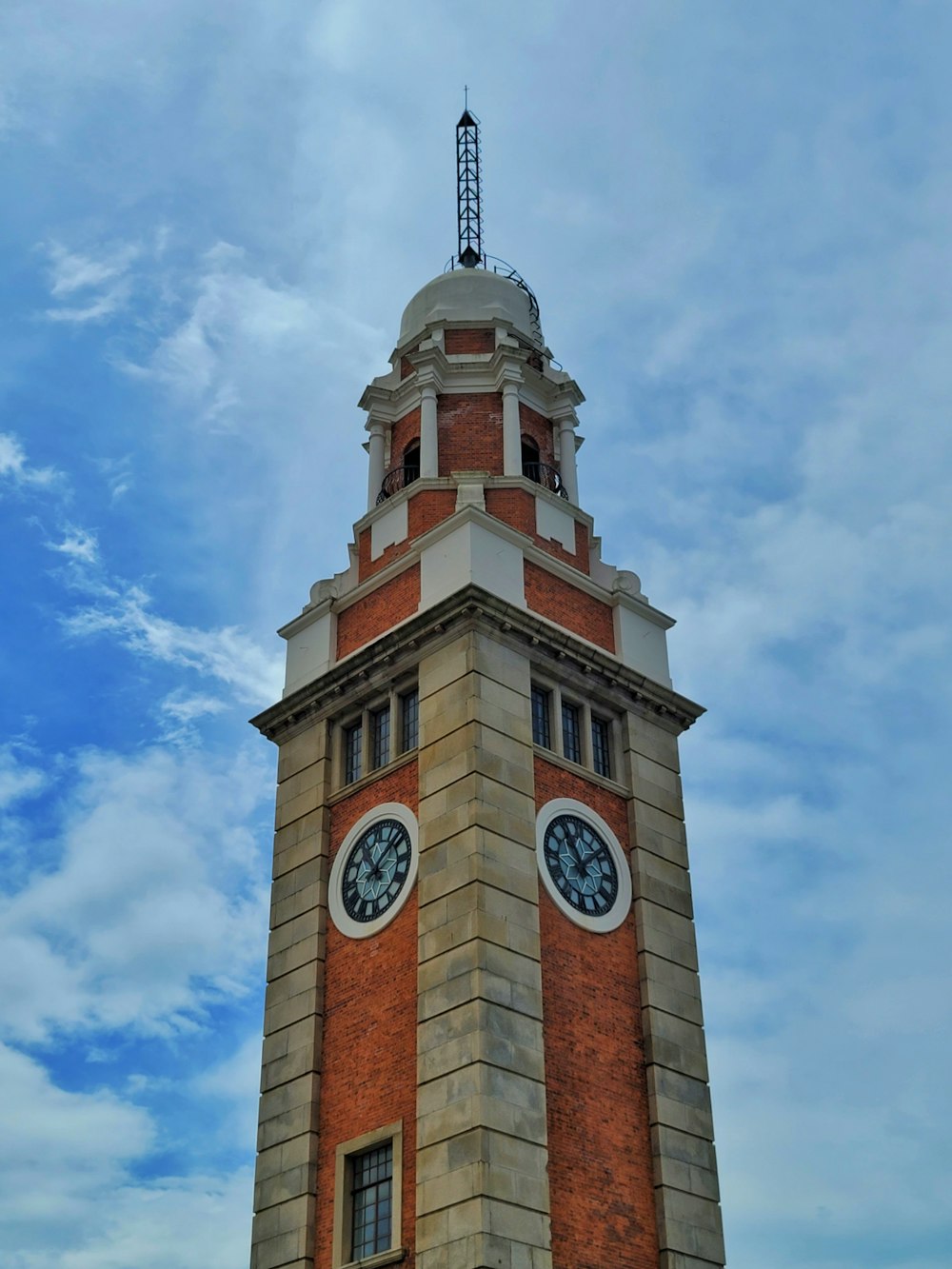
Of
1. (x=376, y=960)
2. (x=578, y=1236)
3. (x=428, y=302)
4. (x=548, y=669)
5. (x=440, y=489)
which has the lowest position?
(x=578, y=1236)

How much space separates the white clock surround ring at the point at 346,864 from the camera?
→ 110 ft

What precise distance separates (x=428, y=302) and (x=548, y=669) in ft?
48.3

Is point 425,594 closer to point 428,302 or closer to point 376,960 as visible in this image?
point 376,960

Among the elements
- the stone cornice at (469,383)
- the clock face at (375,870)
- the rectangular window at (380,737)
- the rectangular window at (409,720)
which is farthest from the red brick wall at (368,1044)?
the stone cornice at (469,383)

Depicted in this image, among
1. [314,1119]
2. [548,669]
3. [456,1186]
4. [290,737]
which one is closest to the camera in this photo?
[456,1186]

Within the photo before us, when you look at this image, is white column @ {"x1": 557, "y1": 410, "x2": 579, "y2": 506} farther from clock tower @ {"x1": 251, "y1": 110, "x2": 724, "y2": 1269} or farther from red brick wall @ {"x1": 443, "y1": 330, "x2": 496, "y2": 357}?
red brick wall @ {"x1": 443, "y1": 330, "x2": 496, "y2": 357}

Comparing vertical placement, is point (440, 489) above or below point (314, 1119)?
above

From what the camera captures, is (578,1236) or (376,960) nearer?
(578,1236)

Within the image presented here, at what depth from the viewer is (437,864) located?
107 feet

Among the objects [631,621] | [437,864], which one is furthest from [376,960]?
[631,621]

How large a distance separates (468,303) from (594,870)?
60.0 ft

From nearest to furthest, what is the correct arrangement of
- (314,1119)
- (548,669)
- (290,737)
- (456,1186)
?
(456,1186)
(314,1119)
(548,669)
(290,737)

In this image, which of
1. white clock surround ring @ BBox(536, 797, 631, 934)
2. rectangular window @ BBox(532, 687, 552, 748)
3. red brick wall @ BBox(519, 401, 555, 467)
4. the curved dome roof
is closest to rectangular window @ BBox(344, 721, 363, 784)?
rectangular window @ BBox(532, 687, 552, 748)

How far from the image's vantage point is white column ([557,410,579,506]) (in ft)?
140
